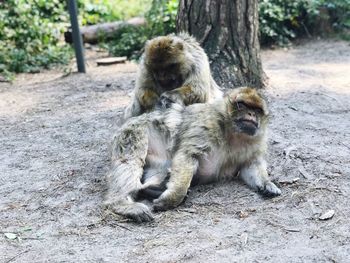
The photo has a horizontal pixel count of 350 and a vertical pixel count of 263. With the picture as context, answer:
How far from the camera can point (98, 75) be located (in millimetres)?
10258

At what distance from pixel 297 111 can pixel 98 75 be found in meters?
4.34

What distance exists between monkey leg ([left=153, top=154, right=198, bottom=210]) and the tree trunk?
9.63 ft

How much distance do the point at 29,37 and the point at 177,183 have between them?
28.0ft

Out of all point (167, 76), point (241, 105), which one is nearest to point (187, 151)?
point (241, 105)

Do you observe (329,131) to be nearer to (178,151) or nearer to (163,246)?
(178,151)

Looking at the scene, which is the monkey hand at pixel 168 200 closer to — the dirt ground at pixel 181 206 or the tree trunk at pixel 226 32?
the dirt ground at pixel 181 206

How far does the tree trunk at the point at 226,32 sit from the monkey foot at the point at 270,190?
2944 mm

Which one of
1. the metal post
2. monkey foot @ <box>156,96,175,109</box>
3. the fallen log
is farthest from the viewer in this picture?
the fallen log

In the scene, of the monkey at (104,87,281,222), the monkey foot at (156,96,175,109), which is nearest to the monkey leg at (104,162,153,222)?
the monkey at (104,87,281,222)

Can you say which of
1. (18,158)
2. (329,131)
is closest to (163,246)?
(18,158)

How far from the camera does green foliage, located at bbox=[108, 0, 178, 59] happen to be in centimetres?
1156

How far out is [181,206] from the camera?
4.79 m

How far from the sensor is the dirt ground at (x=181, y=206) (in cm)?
406

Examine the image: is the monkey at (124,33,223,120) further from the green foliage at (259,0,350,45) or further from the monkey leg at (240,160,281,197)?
the green foliage at (259,0,350,45)
